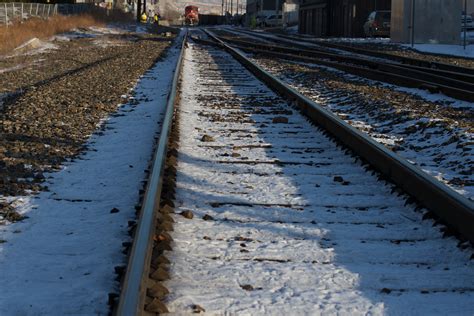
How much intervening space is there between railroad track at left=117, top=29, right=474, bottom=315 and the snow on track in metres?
0.01

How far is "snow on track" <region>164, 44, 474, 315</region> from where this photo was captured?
3.84 m

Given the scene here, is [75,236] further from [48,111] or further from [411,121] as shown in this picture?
[48,111]

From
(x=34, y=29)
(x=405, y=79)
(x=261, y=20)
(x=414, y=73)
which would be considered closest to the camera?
(x=405, y=79)

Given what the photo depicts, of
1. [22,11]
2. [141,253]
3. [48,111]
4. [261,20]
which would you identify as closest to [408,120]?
[48,111]

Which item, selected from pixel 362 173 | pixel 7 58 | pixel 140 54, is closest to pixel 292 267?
pixel 362 173

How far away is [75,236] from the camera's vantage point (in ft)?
16.2

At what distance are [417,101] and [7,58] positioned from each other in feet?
56.0

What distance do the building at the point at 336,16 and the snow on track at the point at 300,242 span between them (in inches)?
1749

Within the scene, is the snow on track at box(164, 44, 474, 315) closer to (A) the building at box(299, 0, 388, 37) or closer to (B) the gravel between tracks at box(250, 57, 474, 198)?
(B) the gravel between tracks at box(250, 57, 474, 198)

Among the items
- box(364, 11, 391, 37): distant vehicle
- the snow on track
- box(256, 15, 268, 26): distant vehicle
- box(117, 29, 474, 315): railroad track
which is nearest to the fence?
box(364, 11, 391, 37): distant vehicle

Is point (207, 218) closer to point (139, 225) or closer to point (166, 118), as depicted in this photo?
point (139, 225)

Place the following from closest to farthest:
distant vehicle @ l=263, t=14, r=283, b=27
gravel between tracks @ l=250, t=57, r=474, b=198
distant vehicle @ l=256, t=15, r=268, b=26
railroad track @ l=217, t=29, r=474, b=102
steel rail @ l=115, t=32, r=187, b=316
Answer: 1. steel rail @ l=115, t=32, r=187, b=316
2. gravel between tracks @ l=250, t=57, r=474, b=198
3. railroad track @ l=217, t=29, r=474, b=102
4. distant vehicle @ l=263, t=14, r=283, b=27
5. distant vehicle @ l=256, t=15, r=268, b=26

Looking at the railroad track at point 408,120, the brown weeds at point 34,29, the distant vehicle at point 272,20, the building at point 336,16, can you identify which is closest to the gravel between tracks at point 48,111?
the railroad track at point 408,120

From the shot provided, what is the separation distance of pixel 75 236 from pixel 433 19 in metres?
34.6
